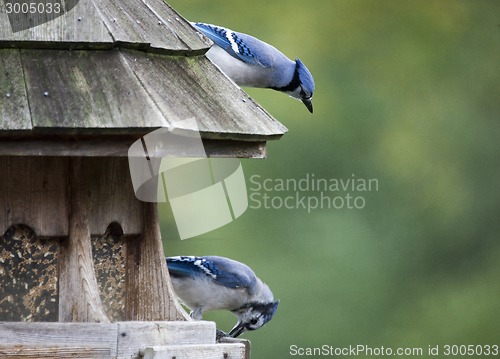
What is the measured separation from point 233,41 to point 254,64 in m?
0.30

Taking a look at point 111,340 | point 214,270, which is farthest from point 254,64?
point 111,340

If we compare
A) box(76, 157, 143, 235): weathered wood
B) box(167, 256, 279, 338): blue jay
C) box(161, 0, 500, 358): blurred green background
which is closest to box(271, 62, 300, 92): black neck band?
box(161, 0, 500, 358): blurred green background

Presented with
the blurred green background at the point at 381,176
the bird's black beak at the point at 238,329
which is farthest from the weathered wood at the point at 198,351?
the blurred green background at the point at 381,176

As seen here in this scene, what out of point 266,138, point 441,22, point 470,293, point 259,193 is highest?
point 266,138

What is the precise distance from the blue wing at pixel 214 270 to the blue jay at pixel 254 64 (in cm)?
91

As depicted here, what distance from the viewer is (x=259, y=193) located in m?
7.69

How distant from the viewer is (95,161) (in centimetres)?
315

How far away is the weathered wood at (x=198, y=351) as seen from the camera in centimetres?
303

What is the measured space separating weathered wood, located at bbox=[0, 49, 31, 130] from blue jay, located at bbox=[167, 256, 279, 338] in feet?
10.1

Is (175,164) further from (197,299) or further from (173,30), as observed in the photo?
(197,299)

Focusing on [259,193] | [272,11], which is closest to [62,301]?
[259,193]

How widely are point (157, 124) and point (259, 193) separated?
4.96 m

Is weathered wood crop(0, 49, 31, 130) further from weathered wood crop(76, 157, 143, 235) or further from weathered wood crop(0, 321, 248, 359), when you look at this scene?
weathered wood crop(0, 321, 248, 359)

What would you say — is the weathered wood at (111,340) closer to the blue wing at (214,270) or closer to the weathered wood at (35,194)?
the weathered wood at (35,194)
